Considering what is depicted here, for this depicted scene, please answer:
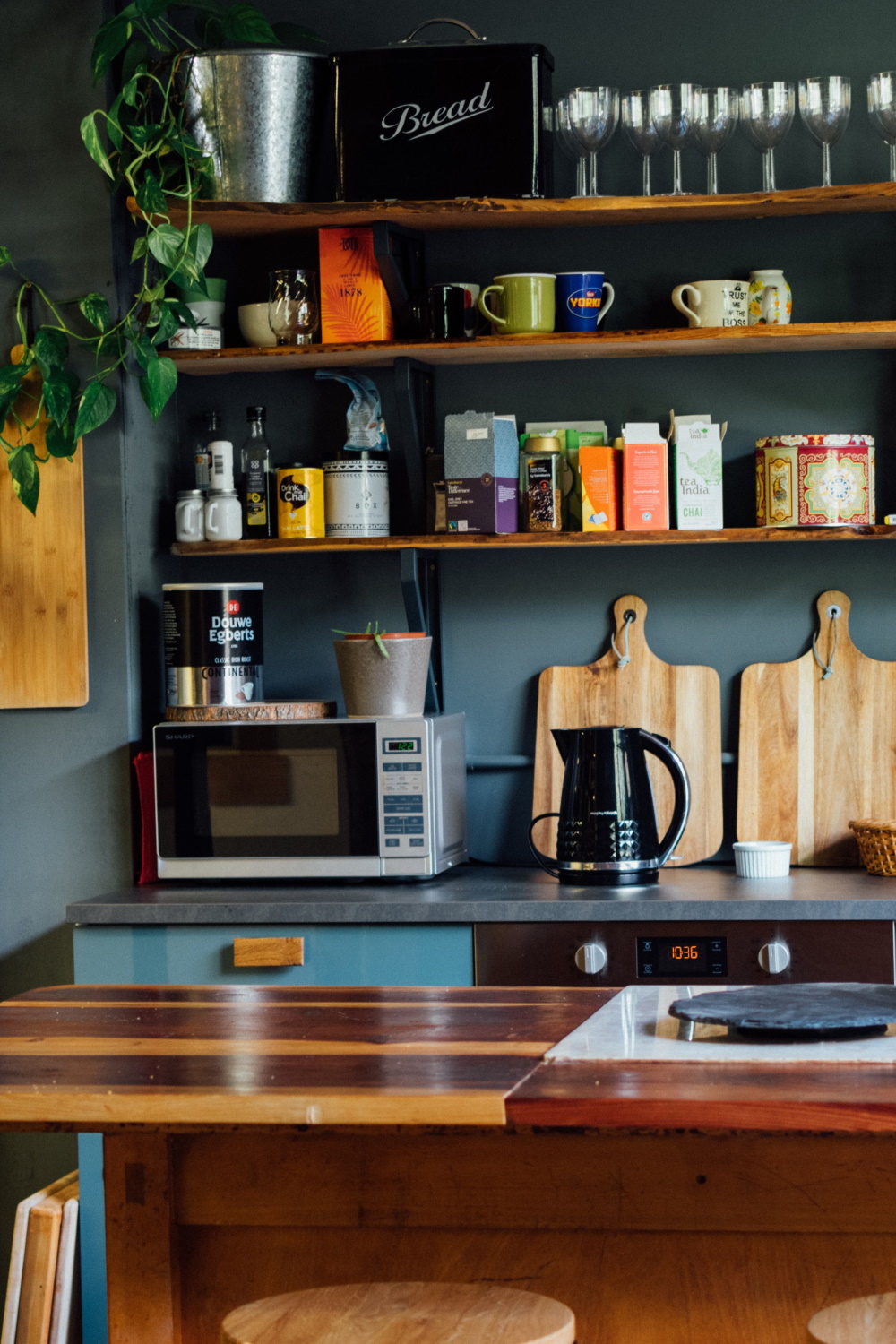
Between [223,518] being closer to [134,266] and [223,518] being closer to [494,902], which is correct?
[134,266]

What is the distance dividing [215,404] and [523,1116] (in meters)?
2.28

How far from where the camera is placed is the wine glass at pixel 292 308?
117 inches

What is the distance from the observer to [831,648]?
9.87 feet

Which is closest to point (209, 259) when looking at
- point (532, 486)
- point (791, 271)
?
point (532, 486)

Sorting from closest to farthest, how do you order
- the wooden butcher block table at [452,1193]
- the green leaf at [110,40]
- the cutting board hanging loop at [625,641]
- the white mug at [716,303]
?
the wooden butcher block table at [452,1193], the green leaf at [110,40], the white mug at [716,303], the cutting board hanging loop at [625,641]

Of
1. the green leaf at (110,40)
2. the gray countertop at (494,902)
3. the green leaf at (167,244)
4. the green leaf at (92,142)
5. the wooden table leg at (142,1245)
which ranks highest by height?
the green leaf at (110,40)

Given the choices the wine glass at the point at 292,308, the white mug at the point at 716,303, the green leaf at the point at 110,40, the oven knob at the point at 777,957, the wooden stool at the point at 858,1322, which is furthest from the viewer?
the wine glass at the point at 292,308

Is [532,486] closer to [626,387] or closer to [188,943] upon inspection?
[626,387]

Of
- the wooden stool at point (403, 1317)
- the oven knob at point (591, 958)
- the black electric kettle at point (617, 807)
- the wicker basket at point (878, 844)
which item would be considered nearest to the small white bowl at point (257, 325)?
the black electric kettle at point (617, 807)

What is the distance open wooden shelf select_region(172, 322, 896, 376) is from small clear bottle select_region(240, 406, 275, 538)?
0.12m

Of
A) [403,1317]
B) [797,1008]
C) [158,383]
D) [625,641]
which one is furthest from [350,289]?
[403,1317]

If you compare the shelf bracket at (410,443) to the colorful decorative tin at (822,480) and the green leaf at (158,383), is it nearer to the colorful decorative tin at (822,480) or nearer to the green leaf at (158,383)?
the green leaf at (158,383)

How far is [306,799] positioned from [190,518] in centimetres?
65

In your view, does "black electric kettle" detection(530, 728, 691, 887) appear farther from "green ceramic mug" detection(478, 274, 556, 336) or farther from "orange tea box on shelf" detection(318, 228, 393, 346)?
"orange tea box on shelf" detection(318, 228, 393, 346)
